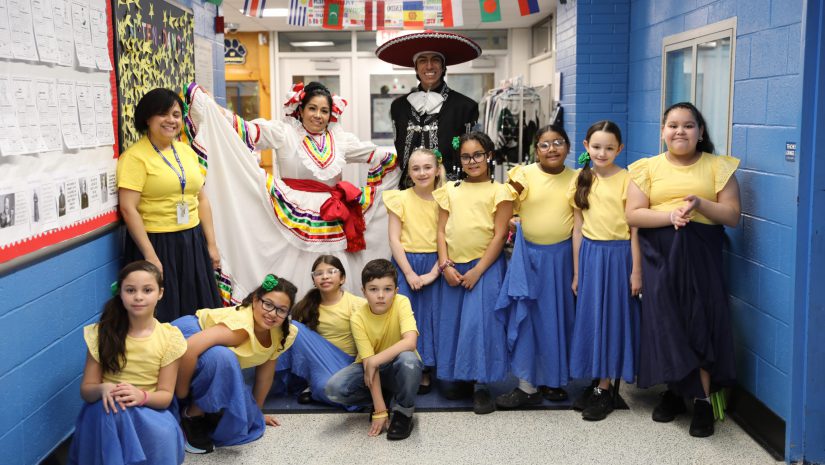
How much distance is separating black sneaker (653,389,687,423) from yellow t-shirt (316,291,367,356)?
48.7 inches

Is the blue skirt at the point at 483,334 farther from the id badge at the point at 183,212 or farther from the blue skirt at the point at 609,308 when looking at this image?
the id badge at the point at 183,212

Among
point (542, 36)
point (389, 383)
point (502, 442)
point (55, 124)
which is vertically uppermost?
point (542, 36)

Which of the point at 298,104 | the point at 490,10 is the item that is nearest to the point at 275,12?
the point at 490,10

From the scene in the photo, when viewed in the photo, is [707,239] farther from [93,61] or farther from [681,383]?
[93,61]

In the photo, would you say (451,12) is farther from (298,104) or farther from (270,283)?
(270,283)

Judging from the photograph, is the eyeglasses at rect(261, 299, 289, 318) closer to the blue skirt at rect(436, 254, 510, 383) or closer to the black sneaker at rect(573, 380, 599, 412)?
the blue skirt at rect(436, 254, 510, 383)

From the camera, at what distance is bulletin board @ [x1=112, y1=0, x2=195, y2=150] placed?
3.21 m

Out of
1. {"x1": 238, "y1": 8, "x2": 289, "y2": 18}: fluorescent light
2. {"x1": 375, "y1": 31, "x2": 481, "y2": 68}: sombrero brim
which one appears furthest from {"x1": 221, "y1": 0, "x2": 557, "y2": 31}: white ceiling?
{"x1": 375, "y1": 31, "x2": 481, "y2": 68}: sombrero brim

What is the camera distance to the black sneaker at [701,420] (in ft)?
9.99

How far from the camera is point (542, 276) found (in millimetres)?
3344

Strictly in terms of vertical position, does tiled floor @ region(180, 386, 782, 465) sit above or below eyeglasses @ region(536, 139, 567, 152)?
below

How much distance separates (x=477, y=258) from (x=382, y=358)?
611 mm

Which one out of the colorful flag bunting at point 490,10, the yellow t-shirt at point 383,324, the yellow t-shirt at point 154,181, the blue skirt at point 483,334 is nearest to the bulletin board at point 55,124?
the yellow t-shirt at point 154,181

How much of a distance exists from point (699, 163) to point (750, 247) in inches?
14.9
